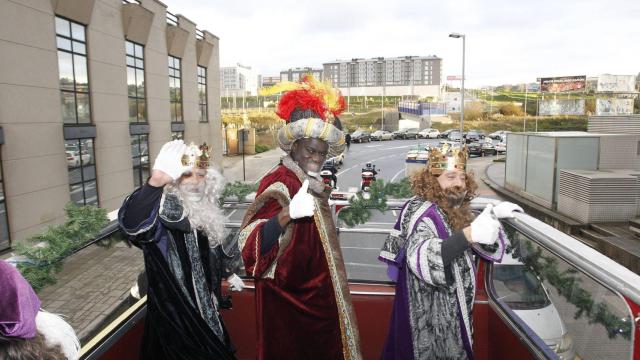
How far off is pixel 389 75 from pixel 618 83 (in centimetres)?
8738

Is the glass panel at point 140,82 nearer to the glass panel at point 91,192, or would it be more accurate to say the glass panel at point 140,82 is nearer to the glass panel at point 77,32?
the glass panel at point 77,32

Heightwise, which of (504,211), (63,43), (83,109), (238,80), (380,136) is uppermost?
(238,80)

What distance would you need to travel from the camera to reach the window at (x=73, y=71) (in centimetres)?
1252

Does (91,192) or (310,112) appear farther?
(91,192)

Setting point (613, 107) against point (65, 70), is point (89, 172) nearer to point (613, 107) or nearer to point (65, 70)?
point (65, 70)

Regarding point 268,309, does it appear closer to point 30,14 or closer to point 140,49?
point 30,14

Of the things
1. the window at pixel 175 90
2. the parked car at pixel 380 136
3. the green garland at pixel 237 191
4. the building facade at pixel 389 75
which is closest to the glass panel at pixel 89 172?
the window at pixel 175 90

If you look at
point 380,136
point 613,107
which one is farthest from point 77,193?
point 613,107

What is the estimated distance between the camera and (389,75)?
444 ft

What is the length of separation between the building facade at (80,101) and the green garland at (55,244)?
8.54 m

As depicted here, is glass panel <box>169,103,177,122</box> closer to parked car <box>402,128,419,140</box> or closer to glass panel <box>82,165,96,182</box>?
glass panel <box>82,165,96,182</box>

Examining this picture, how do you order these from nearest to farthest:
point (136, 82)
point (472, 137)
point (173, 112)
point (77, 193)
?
point (77, 193) → point (136, 82) → point (173, 112) → point (472, 137)

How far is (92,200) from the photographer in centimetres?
1416

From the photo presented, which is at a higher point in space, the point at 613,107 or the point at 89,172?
the point at 613,107
